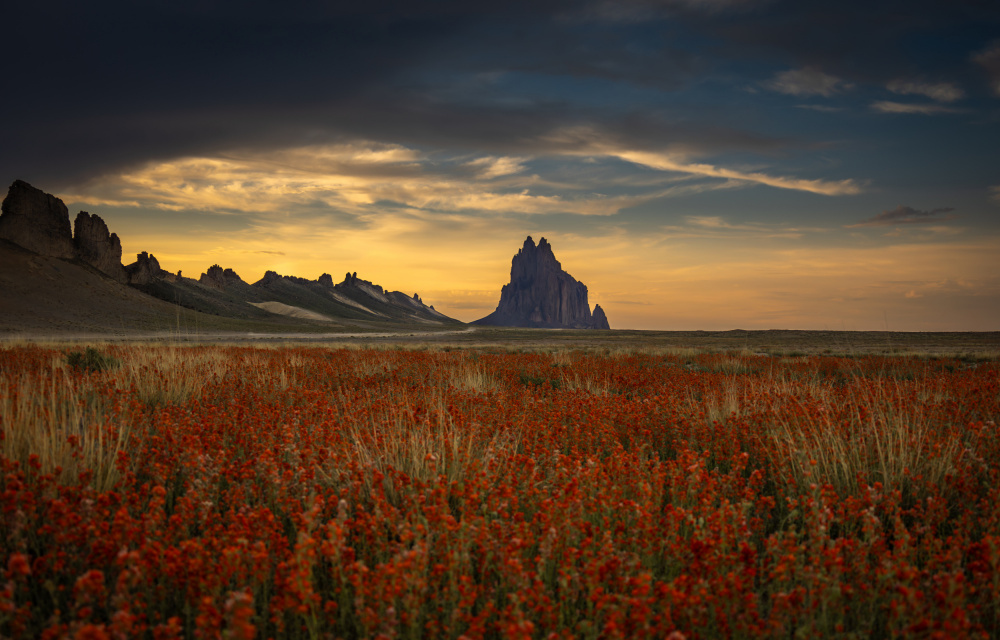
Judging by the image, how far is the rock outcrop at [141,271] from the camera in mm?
141000

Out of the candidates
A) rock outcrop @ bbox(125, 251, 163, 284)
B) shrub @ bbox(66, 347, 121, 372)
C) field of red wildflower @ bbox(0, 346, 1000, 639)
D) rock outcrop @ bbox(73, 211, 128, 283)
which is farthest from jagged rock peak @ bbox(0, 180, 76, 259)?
field of red wildflower @ bbox(0, 346, 1000, 639)

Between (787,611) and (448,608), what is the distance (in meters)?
Result: 1.78

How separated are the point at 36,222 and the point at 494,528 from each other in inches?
6295

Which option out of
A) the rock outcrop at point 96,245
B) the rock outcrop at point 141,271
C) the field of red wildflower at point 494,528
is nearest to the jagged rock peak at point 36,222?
the rock outcrop at point 96,245

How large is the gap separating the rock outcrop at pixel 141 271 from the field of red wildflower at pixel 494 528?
6363 inches

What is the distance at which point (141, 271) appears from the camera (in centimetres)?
14400

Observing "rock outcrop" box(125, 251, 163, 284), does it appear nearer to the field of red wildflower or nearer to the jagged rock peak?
the jagged rock peak

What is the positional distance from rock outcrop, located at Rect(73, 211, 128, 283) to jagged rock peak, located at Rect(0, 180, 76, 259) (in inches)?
92.4

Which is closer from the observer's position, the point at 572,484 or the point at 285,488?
the point at 572,484

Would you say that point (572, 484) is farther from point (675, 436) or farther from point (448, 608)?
point (675, 436)

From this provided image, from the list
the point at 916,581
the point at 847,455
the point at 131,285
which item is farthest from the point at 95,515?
the point at 131,285

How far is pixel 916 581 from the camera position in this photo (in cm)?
283

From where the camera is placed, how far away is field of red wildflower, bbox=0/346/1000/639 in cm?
256

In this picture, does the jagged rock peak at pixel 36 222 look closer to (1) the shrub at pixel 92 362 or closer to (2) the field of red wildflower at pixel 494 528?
(1) the shrub at pixel 92 362
